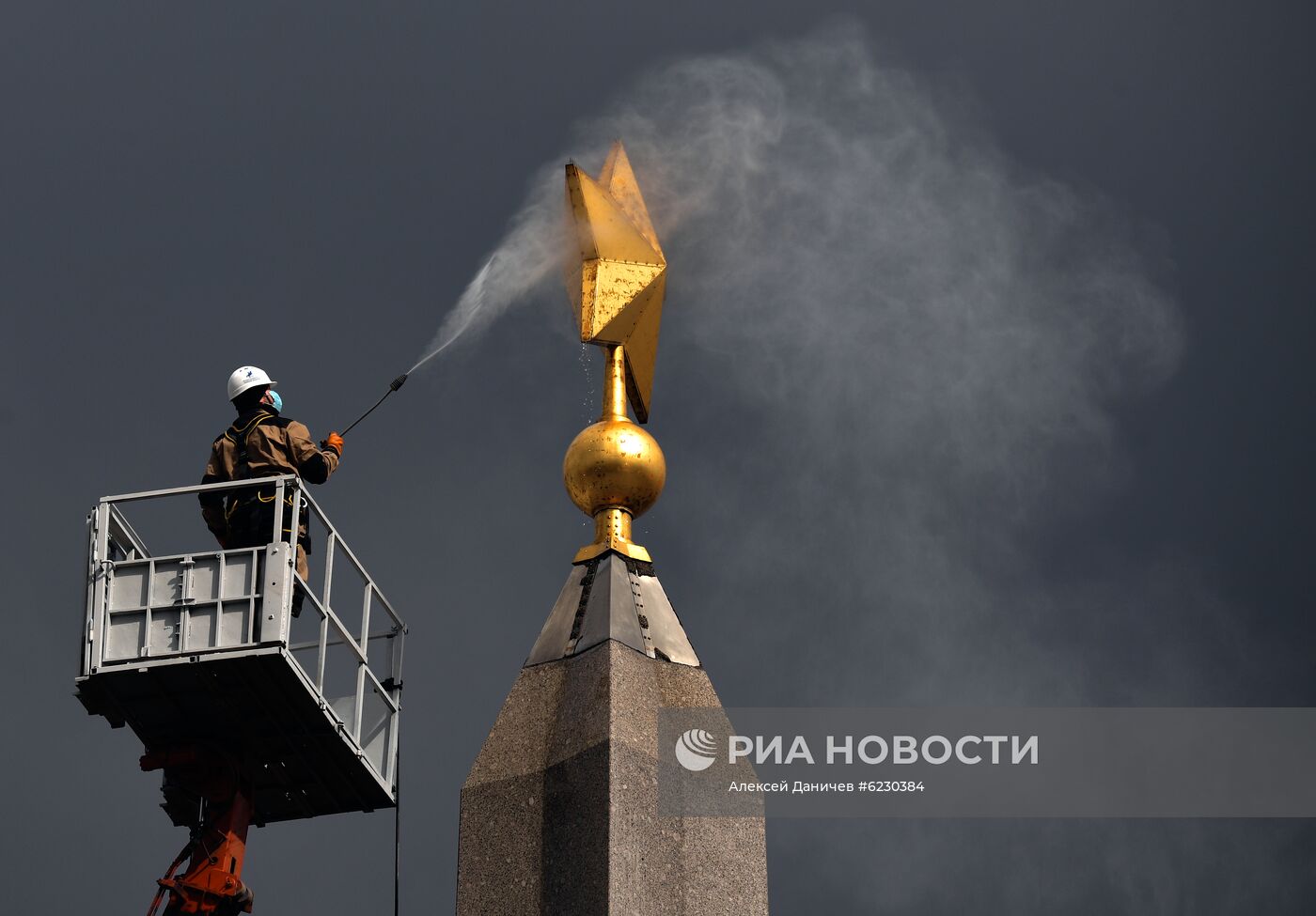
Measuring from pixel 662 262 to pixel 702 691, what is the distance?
534cm

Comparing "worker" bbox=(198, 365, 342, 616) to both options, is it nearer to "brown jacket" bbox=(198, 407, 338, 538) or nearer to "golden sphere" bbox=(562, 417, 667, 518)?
"brown jacket" bbox=(198, 407, 338, 538)

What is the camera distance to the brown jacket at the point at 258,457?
66.7ft

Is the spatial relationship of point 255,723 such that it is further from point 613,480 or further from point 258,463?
point 613,480

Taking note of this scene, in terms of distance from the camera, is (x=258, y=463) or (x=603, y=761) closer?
(x=258, y=463)

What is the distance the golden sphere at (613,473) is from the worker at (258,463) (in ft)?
12.9

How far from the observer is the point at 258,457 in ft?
67.0

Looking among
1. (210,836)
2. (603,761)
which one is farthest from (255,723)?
(603,761)

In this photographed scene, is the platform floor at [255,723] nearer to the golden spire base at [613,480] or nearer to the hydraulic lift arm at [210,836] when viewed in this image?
the hydraulic lift arm at [210,836]

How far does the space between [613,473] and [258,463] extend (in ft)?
15.9

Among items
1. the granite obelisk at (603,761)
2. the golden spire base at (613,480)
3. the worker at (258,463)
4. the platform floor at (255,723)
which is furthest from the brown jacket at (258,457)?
the golden spire base at (613,480)

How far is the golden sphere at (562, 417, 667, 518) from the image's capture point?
80.2 ft

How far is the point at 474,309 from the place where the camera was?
87.7ft

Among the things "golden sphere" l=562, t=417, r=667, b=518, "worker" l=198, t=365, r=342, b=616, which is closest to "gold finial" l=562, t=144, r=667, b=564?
"golden sphere" l=562, t=417, r=667, b=518

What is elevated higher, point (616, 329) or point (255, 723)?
point (616, 329)
